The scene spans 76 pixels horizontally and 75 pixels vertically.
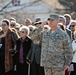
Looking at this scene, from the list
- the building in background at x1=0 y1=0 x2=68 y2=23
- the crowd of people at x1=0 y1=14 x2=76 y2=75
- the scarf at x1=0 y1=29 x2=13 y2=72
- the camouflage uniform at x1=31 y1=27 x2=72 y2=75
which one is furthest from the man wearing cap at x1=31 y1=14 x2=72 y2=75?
the building in background at x1=0 y1=0 x2=68 y2=23

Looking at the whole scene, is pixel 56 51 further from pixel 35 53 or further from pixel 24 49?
pixel 24 49

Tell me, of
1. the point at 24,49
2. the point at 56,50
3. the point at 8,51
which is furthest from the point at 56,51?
the point at 8,51

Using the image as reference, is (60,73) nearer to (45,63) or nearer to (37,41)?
(45,63)

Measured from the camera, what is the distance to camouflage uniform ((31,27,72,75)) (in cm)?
810

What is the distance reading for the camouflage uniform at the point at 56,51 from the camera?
8.10 meters

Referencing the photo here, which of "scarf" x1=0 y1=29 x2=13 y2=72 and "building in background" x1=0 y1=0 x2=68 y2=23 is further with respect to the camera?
"building in background" x1=0 y1=0 x2=68 y2=23

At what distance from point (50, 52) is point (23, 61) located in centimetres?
232

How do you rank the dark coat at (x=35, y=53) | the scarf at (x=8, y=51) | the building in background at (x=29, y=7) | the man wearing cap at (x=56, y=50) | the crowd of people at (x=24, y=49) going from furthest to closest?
the building in background at (x=29, y=7) < the scarf at (x=8, y=51) < the dark coat at (x=35, y=53) < the crowd of people at (x=24, y=49) < the man wearing cap at (x=56, y=50)

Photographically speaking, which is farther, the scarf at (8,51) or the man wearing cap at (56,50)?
the scarf at (8,51)

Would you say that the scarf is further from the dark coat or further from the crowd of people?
the dark coat

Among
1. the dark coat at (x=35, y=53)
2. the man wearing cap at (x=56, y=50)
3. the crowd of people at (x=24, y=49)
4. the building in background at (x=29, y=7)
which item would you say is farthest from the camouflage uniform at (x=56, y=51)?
the building in background at (x=29, y=7)

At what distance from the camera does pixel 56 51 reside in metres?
8.11

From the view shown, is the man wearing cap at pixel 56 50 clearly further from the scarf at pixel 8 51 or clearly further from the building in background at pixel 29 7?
the building in background at pixel 29 7

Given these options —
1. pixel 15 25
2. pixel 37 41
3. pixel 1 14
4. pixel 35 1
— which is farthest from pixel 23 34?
pixel 35 1
